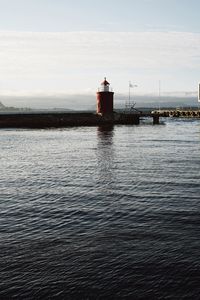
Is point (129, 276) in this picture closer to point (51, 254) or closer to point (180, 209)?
point (51, 254)

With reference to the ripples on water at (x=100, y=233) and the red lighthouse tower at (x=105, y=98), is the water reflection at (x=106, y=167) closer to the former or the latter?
the ripples on water at (x=100, y=233)

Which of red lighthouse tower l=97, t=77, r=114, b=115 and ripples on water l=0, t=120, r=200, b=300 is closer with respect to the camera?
ripples on water l=0, t=120, r=200, b=300

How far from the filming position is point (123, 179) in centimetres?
2494

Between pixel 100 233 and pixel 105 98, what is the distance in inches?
2815

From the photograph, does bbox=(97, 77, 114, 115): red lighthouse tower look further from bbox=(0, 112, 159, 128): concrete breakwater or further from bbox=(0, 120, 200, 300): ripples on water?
bbox=(0, 120, 200, 300): ripples on water

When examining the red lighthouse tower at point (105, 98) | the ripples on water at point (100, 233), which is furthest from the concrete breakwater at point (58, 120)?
the ripples on water at point (100, 233)

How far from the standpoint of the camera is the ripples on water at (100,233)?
10516mm

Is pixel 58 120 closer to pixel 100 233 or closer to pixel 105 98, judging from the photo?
pixel 105 98

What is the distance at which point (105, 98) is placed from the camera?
277ft

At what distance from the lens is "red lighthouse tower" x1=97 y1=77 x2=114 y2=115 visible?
274 feet

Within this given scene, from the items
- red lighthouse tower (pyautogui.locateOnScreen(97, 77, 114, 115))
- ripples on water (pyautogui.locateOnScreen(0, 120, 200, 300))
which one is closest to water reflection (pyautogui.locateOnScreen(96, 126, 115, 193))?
ripples on water (pyautogui.locateOnScreen(0, 120, 200, 300))

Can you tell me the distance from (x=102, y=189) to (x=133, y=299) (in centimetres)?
1248

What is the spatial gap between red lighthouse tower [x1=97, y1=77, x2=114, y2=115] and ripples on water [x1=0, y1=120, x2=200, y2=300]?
185 feet

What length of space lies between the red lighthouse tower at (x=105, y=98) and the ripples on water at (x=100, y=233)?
56.4 m
